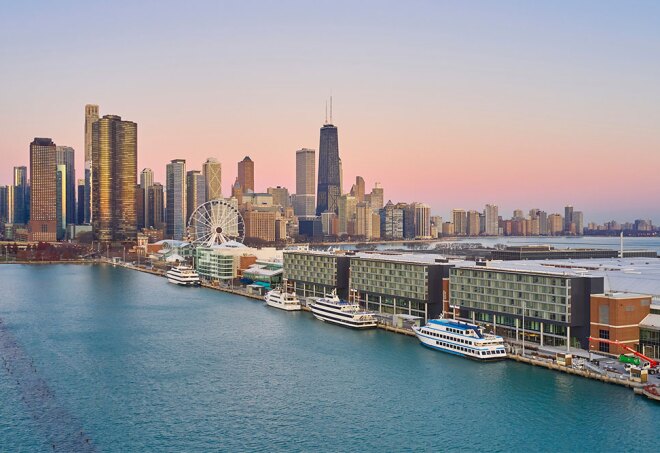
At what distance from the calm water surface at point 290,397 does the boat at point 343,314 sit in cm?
132

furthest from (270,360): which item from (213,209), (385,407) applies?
(213,209)

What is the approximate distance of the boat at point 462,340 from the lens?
4244 centimetres

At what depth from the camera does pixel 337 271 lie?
219 feet

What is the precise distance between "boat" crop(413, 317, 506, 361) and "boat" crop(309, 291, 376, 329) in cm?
750

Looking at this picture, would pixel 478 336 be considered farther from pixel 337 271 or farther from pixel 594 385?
pixel 337 271

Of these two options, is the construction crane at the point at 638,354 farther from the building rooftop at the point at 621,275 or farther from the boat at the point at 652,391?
the building rooftop at the point at 621,275

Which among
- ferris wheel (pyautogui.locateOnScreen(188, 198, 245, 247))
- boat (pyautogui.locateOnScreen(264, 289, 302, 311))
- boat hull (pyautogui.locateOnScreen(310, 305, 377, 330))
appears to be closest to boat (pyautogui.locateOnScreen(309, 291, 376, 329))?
boat hull (pyautogui.locateOnScreen(310, 305, 377, 330))

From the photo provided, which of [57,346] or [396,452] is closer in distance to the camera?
[396,452]

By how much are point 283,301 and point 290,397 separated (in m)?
32.2

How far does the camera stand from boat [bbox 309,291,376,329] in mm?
55031

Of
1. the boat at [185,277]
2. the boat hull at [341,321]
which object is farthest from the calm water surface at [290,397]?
the boat at [185,277]

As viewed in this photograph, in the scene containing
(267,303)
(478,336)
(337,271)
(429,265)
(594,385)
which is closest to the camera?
(594,385)

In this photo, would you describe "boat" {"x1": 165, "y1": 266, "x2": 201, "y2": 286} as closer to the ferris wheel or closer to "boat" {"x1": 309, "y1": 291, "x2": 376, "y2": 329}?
the ferris wheel

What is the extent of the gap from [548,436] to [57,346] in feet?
113
